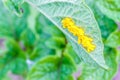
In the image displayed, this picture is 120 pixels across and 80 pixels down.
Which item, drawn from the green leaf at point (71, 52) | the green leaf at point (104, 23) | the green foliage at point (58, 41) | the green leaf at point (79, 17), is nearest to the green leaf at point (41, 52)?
the green foliage at point (58, 41)

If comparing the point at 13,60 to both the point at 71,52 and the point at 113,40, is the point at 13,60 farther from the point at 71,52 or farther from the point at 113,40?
the point at 113,40

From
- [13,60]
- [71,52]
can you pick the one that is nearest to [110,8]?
[71,52]

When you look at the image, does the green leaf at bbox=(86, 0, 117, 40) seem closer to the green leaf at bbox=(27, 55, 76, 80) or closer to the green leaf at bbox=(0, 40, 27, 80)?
the green leaf at bbox=(27, 55, 76, 80)

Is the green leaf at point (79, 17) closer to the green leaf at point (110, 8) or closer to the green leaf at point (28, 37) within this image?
the green leaf at point (110, 8)

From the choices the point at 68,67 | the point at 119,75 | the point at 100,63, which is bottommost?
the point at 100,63

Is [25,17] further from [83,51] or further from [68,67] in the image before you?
[83,51]

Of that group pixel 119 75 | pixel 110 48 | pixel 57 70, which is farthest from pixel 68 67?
pixel 119 75
